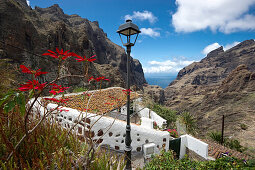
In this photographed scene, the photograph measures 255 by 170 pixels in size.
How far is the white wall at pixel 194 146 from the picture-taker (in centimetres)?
608

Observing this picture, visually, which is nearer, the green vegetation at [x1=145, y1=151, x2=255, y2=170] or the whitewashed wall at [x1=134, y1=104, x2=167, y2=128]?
the green vegetation at [x1=145, y1=151, x2=255, y2=170]

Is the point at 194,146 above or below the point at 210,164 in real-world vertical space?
below

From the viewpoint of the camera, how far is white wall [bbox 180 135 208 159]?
20.0ft

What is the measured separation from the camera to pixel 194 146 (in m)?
6.32

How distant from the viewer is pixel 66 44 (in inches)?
1072

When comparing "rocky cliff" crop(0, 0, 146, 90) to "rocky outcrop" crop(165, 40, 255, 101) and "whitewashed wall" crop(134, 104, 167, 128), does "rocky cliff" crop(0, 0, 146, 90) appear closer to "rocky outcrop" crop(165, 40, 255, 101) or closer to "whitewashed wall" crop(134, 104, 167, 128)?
"whitewashed wall" crop(134, 104, 167, 128)

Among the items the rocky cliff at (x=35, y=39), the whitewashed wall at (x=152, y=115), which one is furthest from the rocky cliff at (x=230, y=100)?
the rocky cliff at (x=35, y=39)

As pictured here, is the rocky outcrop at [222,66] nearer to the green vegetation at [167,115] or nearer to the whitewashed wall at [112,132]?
the green vegetation at [167,115]

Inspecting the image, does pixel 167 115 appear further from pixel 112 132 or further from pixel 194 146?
pixel 112 132

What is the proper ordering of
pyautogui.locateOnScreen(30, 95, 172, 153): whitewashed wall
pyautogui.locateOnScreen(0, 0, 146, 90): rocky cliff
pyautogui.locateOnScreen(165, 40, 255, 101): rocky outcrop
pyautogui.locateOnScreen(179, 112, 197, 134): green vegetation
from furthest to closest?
1. pyautogui.locateOnScreen(165, 40, 255, 101): rocky outcrop
2. pyautogui.locateOnScreen(0, 0, 146, 90): rocky cliff
3. pyautogui.locateOnScreen(179, 112, 197, 134): green vegetation
4. pyautogui.locateOnScreen(30, 95, 172, 153): whitewashed wall

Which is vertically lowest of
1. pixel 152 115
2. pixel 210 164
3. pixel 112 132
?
pixel 152 115

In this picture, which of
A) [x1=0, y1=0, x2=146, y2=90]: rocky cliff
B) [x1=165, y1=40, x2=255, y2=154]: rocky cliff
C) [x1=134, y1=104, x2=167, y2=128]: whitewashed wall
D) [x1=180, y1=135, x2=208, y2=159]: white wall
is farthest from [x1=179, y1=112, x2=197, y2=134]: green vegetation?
[x1=0, y1=0, x2=146, y2=90]: rocky cliff

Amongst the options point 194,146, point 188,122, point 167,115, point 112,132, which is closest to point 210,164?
point 112,132

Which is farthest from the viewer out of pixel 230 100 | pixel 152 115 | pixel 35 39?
pixel 230 100
